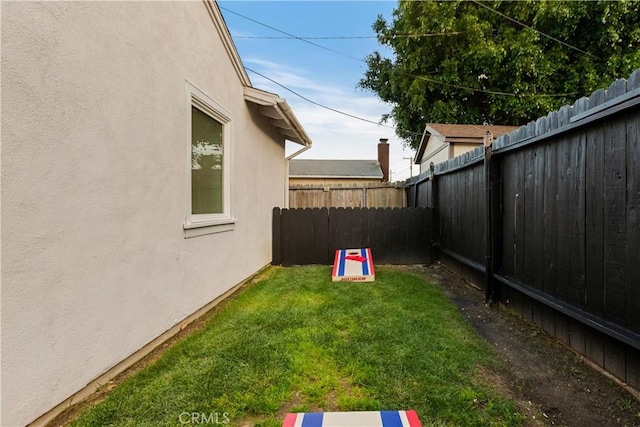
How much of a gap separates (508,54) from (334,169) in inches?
391

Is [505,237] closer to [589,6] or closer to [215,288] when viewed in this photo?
[215,288]

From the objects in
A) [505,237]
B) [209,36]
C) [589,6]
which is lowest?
[505,237]

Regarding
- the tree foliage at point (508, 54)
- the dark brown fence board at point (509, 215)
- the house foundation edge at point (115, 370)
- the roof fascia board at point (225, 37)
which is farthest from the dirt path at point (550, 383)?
the tree foliage at point (508, 54)

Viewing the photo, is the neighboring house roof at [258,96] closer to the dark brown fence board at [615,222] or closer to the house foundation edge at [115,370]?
the house foundation edge at [115,370]

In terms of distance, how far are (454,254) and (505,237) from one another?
177 centimetres

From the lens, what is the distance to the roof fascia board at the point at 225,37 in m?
3.74

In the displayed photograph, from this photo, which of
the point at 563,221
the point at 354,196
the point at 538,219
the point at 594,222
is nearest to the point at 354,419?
the point at 594,222

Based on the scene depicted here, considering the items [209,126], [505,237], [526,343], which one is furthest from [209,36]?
[526,343]

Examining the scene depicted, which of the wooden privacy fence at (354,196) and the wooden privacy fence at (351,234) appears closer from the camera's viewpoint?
the wooden privacy fence at (351,234)

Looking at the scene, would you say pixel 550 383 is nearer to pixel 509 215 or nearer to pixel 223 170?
pixel 509 215

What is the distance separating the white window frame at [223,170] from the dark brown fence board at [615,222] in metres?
3.57

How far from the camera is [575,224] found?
2463mm

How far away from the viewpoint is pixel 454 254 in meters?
5.34

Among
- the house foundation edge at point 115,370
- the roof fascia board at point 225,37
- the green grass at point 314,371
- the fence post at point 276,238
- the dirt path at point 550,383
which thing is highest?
the roof fascia board at point 225,37
